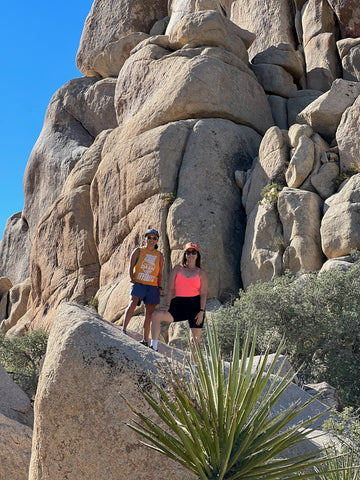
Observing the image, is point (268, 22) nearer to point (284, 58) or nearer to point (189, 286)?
point (284, 58)

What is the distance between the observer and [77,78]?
133 ft

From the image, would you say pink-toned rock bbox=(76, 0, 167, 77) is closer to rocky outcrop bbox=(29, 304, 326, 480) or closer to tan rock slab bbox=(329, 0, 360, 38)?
tan rock slab bbox=(329, 0, 360, 38)

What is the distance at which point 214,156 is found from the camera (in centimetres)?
2345

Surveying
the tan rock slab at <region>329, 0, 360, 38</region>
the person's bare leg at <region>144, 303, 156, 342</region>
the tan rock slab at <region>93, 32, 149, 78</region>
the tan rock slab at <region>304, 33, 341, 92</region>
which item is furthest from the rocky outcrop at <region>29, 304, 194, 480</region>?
the tan rock slab at <region>93, 32, 149, 78</region>

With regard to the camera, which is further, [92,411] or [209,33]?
[209,33]

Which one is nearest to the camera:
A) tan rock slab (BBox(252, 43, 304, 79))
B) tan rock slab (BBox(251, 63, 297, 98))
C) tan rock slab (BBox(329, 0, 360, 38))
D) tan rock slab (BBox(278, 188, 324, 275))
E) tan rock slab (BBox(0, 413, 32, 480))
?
tan rock slab (BBox(0, 413, 32, 480))

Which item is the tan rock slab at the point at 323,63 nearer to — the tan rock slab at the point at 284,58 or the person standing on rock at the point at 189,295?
the tan rock slab at the point at 284,58

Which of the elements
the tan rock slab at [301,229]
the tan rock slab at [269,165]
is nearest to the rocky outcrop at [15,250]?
the tan rock slab at [269,165]

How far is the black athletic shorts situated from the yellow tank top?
623mm

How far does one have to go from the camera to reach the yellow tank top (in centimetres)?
1045

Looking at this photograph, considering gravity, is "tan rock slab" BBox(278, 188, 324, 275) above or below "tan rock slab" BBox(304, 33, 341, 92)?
below

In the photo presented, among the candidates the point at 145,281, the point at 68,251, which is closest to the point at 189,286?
the point at 145,281

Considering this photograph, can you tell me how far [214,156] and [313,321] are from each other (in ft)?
31.3

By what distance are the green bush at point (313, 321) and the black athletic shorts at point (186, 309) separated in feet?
16.2
